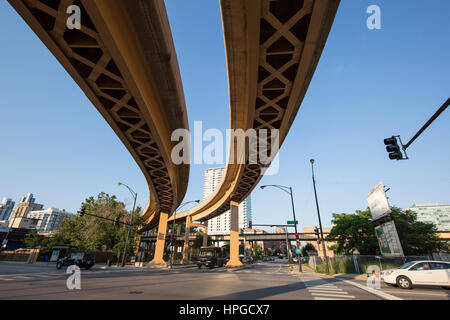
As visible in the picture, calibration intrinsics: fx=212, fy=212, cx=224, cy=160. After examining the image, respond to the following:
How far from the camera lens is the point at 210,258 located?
31.3 m

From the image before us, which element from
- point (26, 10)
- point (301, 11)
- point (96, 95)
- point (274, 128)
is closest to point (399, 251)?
point (274, 128)

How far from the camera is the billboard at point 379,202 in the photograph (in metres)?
21.2

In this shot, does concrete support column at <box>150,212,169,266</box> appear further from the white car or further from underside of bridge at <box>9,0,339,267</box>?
the white car

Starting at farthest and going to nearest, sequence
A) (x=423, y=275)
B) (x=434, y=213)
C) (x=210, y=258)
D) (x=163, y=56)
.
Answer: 1. (x=434, y=213)
2. (x=210, y=258)
3. (x=163, y=56)
4. (x=423, y=275)

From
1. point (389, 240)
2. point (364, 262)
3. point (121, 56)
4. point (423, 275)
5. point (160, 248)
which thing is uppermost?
point (121, 56)

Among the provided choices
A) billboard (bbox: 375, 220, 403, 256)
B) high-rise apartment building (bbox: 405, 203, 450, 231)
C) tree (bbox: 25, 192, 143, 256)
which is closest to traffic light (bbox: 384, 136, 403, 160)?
billboard (bbox: 375, 220, 403, 256)

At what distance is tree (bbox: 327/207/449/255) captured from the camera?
97.8 feet

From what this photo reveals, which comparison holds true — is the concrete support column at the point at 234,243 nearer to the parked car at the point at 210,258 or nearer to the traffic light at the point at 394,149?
the parked car at the point at 210,258

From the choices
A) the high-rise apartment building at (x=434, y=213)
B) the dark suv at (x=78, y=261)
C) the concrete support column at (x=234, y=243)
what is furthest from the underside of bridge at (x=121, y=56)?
the high-rise apartment building at (x=434, y=213)

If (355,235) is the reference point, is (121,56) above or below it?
above

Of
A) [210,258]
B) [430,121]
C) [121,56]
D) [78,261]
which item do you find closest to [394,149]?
[430,121]

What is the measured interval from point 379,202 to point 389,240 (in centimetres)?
416

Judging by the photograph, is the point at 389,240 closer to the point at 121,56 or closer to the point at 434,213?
the point at 121,56

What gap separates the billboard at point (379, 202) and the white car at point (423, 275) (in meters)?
10.5
